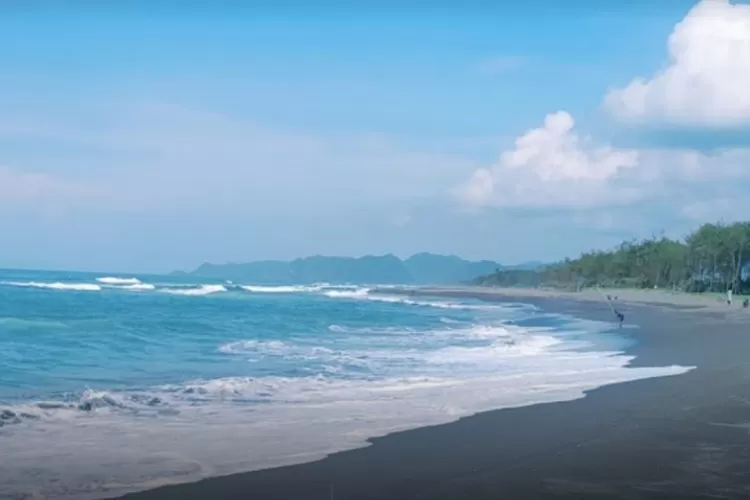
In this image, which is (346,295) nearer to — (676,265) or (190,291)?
(190,291)

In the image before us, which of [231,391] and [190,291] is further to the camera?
[190,291]

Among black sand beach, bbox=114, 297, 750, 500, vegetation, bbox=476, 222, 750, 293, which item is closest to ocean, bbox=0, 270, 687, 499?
black sand beach, bbox=114, 297, 750, 500

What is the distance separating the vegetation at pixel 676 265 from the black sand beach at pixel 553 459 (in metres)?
62.1

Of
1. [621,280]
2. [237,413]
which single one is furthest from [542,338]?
[621,280]

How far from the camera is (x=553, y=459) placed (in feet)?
28.3

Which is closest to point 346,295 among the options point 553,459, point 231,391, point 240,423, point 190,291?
point 190,291

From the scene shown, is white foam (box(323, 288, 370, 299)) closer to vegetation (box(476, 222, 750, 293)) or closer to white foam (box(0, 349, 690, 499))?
vegetation (box(476, 222, 750, 293))

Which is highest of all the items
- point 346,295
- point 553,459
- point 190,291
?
point 553,459

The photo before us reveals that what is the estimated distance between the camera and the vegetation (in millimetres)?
70875

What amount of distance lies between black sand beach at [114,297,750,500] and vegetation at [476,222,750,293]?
6212 cm

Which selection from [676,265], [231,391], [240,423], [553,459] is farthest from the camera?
[676,265]

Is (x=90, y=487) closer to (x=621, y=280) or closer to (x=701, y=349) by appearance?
(x=701, y=349)

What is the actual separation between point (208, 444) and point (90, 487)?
206 centimetres

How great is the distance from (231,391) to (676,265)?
75134 millimetres
